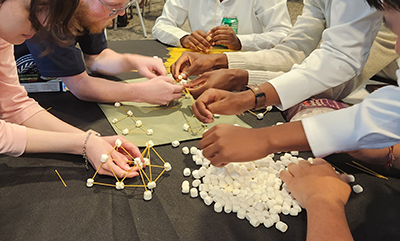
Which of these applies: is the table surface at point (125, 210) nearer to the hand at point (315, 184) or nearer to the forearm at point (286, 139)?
the hand at point (315, 184)

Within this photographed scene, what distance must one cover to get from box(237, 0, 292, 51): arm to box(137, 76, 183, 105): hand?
0.74m

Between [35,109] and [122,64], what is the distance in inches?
22.1

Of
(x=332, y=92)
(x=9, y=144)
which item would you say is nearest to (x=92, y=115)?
(x=9, y=144)

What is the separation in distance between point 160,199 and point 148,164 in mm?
160

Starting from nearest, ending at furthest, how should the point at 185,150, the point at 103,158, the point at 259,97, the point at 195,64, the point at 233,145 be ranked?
1. the point at 233,145
2. the point at 103,158
3. the point at 185,150
4. the point at 259,97
5. the point at 195,64

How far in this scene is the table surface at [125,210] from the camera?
31.4 inches

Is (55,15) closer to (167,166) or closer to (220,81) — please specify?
(167,166)

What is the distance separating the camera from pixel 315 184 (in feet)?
2.89

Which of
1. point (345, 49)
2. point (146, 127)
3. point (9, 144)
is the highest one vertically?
point (345, 49)

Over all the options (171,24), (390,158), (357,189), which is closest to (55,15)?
(357,189)

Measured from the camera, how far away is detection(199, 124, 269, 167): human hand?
850 mm

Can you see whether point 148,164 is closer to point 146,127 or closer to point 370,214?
point 146,127

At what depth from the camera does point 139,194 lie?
93 centimetres

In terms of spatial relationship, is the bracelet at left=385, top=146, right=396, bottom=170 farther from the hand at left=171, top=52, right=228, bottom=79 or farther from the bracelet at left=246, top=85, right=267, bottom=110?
the hand at left=171, top=52, right=228, bottom=79
